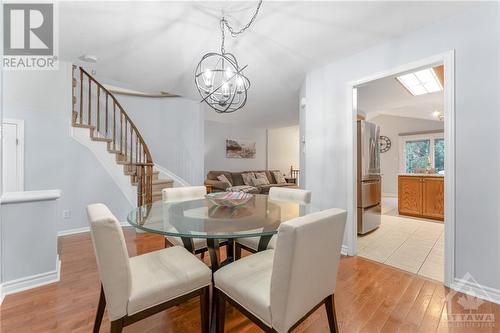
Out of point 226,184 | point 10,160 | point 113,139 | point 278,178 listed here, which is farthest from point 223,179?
point 10,160

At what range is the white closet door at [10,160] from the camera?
9.18 ft

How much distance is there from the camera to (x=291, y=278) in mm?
976

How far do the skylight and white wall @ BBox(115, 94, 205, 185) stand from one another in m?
3.86

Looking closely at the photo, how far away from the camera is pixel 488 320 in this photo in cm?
161

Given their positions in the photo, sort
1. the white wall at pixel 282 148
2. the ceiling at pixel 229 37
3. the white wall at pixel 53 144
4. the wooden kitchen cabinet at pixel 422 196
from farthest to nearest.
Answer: the white wall at pixel 282 148
the wooden kitchen cabinet at pixel 422 196
the white wall at pixel 53 144
the ceiling at pixel 229 37

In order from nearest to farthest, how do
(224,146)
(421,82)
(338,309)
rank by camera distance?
(338,309) < (421,82) < (224,146)

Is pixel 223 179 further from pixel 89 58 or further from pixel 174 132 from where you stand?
pixel 89 58

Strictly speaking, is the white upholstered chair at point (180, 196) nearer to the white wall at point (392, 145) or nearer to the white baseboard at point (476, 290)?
the white baseboard at point (476, 290)

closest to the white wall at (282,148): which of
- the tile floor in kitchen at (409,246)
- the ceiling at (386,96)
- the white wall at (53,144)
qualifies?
the ceiling at (386,96)

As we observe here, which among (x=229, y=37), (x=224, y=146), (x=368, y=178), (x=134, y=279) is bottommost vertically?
(x=134, y=279)

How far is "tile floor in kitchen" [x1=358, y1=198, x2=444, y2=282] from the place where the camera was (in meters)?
2.42

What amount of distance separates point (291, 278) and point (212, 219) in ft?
2.29

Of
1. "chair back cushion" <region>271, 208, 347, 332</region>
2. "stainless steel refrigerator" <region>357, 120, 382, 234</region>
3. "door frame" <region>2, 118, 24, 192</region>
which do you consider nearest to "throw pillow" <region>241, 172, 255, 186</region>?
"stainless steel refrigerator" <region>357, 120, 382, 234</region>

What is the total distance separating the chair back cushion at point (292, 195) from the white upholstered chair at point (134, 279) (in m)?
1.24
